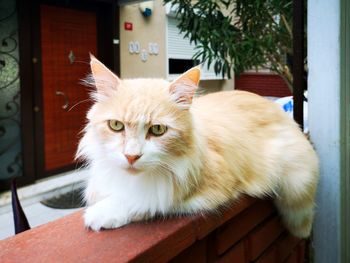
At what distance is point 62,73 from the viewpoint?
13.9ft

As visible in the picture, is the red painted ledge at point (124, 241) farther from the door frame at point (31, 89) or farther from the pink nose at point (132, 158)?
the door frame at point (31, 89)

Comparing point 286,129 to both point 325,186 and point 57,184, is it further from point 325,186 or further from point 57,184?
point 57,184

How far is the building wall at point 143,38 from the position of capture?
474 cm

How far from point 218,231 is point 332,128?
0.81 m

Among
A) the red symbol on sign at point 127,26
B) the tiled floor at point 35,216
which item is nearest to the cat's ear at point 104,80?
the tiled floor at point 35,216

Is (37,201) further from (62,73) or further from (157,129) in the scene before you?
(157,129)

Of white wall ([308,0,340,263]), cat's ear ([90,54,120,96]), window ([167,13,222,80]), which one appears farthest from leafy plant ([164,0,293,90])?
window ([167,13,222,80])

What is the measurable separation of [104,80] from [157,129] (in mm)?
198

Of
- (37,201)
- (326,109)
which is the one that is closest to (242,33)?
(326,109)

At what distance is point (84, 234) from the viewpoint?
807 mm

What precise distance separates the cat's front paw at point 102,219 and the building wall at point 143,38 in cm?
394

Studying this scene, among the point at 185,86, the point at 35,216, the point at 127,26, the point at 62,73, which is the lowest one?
the point at 35,216

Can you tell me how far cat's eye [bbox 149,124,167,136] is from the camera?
2.80 feet

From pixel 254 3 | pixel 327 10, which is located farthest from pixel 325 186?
pixel 254 3
